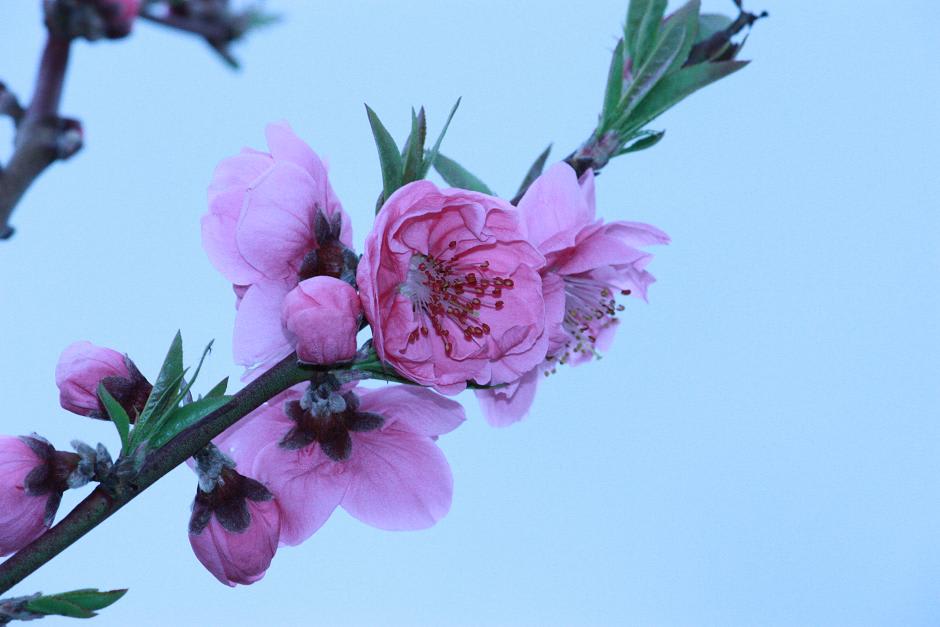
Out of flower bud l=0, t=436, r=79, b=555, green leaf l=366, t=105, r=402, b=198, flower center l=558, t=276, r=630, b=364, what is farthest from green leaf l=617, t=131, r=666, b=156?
flower bud l=0, t=436, r=79, b=555

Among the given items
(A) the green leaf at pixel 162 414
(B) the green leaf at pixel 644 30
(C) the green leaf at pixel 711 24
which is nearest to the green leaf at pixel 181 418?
(A) the green leaf at pixel 162 414

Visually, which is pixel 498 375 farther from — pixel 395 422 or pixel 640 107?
pixel 640 107

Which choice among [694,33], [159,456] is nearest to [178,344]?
[159,456]

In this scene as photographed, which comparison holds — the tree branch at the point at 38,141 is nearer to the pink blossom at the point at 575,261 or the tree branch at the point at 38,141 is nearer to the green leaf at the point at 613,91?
the pink blossom at the point at 575,261

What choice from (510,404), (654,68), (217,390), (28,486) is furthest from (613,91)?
(28,486)

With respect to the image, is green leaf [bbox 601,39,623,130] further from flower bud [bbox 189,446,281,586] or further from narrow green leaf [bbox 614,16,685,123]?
flower bud [bbox 189,446,281,586]

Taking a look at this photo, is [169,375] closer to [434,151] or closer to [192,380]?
[192,380]
